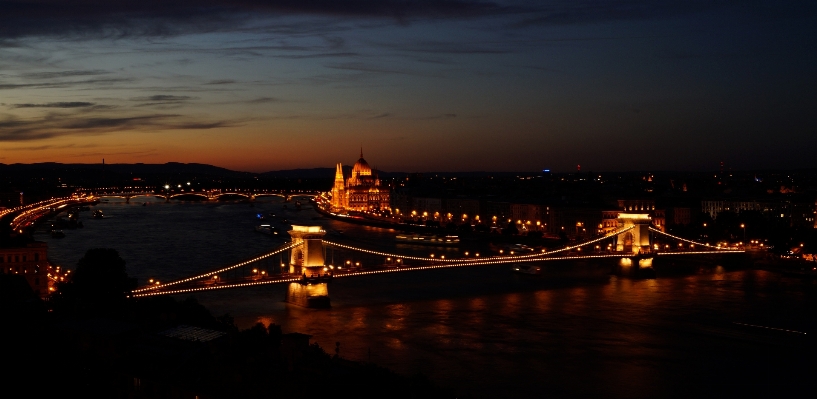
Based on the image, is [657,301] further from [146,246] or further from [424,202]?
[424,202]

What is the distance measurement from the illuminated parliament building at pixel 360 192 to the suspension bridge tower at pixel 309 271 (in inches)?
1257

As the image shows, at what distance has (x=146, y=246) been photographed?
76.2 feet

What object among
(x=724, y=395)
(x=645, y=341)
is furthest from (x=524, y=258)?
(x=724, y=395)

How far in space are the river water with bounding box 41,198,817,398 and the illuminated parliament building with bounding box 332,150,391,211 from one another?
2851 cm

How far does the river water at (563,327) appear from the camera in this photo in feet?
32.0

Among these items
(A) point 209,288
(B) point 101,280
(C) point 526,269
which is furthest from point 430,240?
(B) point 101,280

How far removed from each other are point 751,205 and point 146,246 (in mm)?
17096

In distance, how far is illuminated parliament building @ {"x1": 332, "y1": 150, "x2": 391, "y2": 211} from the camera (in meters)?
48.2

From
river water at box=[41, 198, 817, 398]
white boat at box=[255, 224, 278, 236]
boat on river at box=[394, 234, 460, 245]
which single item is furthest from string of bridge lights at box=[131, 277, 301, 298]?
white boat at box=[255, 224, 278, 236]

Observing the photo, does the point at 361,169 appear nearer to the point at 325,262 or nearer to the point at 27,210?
the point at 27,210

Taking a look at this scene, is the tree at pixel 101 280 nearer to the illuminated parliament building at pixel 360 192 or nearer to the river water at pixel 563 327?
the river water at pixel 563 327

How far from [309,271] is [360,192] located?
34771mm

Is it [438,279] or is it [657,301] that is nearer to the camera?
[657,301]

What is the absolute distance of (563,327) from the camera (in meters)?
12.4
